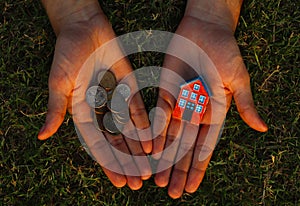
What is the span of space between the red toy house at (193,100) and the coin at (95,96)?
27.4 inches

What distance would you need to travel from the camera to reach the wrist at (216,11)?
455 centimetres

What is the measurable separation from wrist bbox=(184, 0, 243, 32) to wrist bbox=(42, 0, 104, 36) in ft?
3.06

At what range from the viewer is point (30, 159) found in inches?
186

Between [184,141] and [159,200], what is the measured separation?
0.69m

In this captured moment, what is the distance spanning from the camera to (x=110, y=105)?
4.43 meters

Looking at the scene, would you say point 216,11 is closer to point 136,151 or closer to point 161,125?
point 161,125

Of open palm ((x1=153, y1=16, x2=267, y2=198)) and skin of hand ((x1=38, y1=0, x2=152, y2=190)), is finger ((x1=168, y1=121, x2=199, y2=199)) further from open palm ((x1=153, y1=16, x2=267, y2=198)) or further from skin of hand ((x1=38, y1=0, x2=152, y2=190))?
skin of hand ((x1=38, y1=0, x2=152, y2=190))

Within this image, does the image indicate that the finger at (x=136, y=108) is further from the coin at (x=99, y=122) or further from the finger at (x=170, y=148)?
the coin at (x=99, y=122)

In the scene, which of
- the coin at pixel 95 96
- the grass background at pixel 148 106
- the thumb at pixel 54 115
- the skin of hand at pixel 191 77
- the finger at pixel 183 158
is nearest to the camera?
the thumb at pixel 54 115

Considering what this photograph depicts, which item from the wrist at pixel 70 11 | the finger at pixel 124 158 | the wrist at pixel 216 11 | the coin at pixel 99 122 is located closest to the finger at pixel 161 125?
the finger at pixel 124 158

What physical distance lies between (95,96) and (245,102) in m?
1.36

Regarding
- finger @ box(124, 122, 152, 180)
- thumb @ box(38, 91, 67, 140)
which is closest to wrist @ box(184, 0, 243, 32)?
finger @ box(124, 122, 152, 180)

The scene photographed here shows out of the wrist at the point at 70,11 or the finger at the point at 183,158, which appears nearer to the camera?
the finger at the point at 183,158

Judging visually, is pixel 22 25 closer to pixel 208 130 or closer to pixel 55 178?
pixel 55 178
